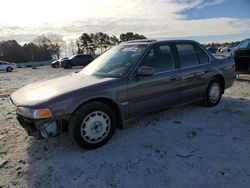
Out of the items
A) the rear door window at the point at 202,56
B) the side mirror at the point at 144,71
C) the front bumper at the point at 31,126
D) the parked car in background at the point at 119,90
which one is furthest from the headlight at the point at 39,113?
the rear door window at the point at 202,56

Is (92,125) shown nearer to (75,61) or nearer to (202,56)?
(202,56)

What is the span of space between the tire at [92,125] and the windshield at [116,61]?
0.73 m

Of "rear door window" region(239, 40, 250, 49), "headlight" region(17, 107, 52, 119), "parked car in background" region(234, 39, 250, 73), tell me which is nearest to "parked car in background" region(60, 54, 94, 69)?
"rear door window" region(239, 40, 250, 49)

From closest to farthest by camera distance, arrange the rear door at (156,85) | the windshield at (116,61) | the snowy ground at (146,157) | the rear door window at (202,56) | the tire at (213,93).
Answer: the snowy ground at (146,157)
the rear door at (156,85)
the windshield at (116,61)
the rear door window at (202,56)
the tire at (213,93)

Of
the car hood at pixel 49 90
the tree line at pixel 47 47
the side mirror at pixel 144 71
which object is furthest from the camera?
the tree line at pixel 47 47

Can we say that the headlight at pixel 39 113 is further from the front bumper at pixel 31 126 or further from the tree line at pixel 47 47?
the tree line at pixel 47 47

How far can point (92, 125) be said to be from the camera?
4.02 meters

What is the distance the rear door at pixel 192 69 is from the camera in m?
5.28

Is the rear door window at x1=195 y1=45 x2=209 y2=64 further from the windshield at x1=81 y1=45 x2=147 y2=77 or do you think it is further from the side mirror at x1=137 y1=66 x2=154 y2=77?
the side mirror at x1=137 y1=66 x2=154 y2=77

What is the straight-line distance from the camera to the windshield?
15.1 feet

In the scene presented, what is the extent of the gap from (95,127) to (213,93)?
315 centimetres

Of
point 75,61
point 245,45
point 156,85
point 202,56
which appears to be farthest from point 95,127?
point 75,61

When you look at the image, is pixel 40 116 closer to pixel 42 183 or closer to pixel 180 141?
pixel 42 183

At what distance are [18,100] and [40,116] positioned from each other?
71 cm
